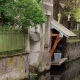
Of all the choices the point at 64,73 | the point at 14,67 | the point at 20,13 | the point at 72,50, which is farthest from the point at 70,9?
the point at 14,67

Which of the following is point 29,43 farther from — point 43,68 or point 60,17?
point 60,17

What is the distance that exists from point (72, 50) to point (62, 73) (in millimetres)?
7459

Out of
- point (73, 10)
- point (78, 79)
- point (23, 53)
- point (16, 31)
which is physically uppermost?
point (73, 10)

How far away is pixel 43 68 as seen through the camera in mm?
19641

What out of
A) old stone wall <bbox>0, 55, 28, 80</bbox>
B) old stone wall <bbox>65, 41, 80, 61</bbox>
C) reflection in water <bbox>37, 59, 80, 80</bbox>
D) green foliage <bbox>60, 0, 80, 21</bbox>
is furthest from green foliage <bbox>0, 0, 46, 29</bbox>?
green foliage <bbox>60, 0, 80, 21</bbox>

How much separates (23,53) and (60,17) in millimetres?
18719

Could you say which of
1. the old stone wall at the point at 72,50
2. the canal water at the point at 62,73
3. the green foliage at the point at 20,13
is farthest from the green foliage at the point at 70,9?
the green foliage at the point at 20,13

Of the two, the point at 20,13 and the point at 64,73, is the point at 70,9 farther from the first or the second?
the point at 20,13

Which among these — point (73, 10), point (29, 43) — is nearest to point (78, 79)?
point (29, 43)

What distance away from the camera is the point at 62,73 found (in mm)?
20688

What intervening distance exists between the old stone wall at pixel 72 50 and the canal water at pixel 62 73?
1.66 metres

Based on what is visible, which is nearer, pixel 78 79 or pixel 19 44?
pixel 19 44

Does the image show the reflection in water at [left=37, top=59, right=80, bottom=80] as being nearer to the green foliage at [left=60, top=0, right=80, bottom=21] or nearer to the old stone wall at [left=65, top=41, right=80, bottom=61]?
the old stone wall at [left=65, top=41, right=80, bottom=61]

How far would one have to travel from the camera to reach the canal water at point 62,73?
18.6 meters
